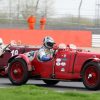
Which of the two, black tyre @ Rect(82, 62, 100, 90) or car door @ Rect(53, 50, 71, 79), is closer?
black tyre @ Rect(82, 62, 100, 90)

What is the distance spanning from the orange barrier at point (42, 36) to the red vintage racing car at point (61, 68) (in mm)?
18029

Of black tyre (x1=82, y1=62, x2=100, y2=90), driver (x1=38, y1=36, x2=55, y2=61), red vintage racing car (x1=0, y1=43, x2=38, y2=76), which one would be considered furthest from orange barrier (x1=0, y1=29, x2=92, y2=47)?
black tyre (x1=82, y1=62, x2=100, y2=90)

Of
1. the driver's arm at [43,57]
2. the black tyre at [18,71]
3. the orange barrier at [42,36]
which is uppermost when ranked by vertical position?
the driver's arm at [43,57]

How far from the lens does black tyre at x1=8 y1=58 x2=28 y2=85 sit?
14.6 meters

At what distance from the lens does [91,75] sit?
13.6 metres

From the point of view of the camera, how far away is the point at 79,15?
1492 inches

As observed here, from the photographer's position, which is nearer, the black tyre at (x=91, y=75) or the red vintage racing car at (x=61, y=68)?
the black tyre at (x=91, y=75)

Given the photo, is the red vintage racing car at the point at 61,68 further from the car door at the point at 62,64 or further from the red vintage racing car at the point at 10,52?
the red vintage racing car at the point at 10,52

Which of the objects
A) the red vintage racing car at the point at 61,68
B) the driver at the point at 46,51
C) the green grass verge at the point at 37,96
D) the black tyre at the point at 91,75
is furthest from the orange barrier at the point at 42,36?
the green grass verge at the point at 37,96

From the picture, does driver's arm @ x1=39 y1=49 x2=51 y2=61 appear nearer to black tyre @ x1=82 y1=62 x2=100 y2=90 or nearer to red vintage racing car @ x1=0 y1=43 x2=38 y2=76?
black tyre @ x1=82 y1=62 x2=100 y2=90

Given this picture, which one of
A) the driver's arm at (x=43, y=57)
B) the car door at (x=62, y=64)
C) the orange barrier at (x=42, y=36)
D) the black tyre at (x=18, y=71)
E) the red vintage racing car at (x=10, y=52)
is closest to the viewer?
the car door at (x=62, y=64)

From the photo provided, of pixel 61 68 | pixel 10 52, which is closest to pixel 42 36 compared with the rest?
pixel 10 52

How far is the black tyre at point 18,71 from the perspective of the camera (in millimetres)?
14625

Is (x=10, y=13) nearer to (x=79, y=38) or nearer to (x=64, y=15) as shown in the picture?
(x=64, y=15)
